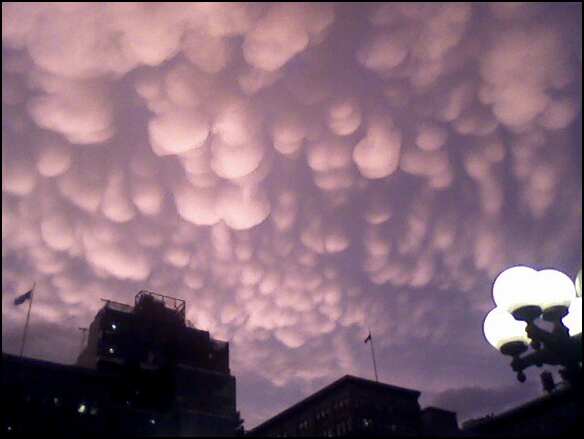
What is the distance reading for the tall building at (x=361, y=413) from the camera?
74.3m

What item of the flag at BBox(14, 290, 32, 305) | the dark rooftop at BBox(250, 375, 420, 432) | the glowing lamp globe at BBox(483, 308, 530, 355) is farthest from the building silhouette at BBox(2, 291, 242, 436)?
the glowing lamp globe at BBox(483, 308, 530, 355)

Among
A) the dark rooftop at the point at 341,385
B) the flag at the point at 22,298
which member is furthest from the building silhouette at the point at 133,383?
the dark rooftop at the point at 341,385

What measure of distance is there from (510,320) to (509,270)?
1.03 m

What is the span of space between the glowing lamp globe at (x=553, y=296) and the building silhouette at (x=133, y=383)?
5176cm

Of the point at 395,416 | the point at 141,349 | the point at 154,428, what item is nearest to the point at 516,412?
the point at 395,416

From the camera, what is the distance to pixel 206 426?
5872 centimetres

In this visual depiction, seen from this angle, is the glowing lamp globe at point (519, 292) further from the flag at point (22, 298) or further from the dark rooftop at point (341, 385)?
the dark rooftop at point (341, 385)

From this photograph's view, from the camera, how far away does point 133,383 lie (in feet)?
212

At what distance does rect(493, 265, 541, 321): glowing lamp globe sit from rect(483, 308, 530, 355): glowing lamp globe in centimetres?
66

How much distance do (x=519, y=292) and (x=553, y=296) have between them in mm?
448

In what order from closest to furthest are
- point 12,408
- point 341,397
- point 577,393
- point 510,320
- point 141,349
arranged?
1. point 577,393
2. point 510,320
3. point 12,408
4. point 141,349
5. point 341,397

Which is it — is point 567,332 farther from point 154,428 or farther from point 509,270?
point 154,428

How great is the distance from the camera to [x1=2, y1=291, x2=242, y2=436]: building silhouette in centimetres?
5378

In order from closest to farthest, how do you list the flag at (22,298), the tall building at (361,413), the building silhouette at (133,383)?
the flag at (22,298), the building silhouette at (133,383), the tall building at (361,413)
